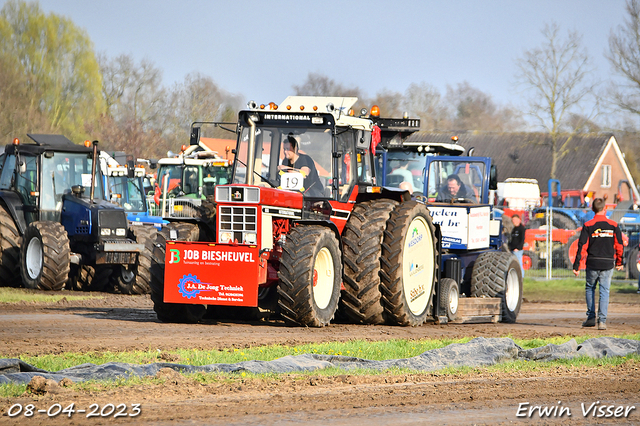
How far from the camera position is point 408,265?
40.0 ft

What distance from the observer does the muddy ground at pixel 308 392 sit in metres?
5.82

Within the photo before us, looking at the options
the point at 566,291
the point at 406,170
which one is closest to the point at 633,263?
the point at 566,291

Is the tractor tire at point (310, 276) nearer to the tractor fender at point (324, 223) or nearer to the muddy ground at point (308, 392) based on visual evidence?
the tractor fender at point (324, 223)

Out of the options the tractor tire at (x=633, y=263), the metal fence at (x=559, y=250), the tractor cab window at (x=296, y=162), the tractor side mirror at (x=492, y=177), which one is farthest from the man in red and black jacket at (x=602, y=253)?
the tractor tire at (x=633, y=263)

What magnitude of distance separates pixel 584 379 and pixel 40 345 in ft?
18.8

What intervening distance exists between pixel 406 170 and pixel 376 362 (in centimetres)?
897

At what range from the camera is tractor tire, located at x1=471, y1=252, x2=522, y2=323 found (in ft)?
46.6

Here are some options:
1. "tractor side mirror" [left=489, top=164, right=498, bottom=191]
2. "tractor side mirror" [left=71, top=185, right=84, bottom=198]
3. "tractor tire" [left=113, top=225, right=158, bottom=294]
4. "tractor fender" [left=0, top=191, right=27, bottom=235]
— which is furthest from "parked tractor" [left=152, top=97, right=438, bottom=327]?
"tractor fender" [left=0, top=191, right=27, bottom=235]

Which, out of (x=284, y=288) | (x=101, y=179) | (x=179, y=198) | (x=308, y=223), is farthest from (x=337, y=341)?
(x=179, y=198)

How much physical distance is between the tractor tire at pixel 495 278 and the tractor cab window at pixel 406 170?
2517 mm

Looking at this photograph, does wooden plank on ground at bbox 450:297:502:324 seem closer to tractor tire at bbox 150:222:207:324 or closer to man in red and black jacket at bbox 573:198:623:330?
man in red and black jacket at bbox 573:198:623:330

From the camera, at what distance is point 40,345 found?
9.28m

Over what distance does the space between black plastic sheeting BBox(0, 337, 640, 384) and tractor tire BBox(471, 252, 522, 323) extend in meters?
4.61

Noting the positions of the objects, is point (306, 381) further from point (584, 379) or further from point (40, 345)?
point (40, 345)
